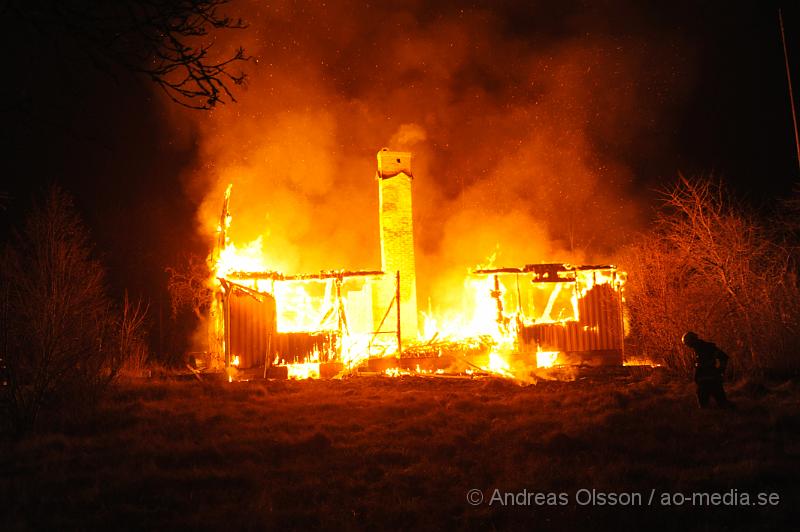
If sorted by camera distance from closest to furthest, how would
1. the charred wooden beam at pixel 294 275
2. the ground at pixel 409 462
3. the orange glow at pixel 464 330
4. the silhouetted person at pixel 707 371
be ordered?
1. the ground at pixel 409 462
2. the silhouetted person at pixel 707 371
3. the charred wooden beam at pixel 294 275
4. the orange glow at pixel 464 330

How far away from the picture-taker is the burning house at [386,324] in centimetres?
1753

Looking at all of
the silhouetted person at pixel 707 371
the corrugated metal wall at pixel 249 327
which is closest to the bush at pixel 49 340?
the corrugated metal wall at pixel 249 327

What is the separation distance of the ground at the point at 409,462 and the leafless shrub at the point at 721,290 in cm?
343

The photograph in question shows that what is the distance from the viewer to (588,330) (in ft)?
62.3

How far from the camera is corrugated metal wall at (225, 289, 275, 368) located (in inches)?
669

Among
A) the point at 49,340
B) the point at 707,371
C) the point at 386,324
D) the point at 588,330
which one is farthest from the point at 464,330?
the point at 49,340

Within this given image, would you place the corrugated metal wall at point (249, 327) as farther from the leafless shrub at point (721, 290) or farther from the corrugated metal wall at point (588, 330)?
the leafless shrub at point (721, 290)

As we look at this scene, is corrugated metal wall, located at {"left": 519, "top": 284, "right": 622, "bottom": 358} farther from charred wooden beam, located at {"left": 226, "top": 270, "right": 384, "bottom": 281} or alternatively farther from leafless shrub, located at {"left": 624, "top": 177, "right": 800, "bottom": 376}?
charred wooden beam, located at {"left": 226, "top": 270, "right": 384, "bottom": 281}

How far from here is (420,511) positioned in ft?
18.5

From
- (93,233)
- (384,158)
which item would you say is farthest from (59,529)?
(93,233)

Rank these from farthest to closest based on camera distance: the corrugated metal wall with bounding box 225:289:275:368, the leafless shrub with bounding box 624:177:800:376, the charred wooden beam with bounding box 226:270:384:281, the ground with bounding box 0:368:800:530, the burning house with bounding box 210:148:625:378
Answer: the charred wooden beam with bounding box 226:270:384:281, the burning house with bounding box 210:148:625:378, the corrugated metal wall with bounding box 225:289:275:368, the leafless shrub with bounding box 624:177:800:376, the ground with bounding box 0:368:800:530

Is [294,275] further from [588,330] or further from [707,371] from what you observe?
[707,371]

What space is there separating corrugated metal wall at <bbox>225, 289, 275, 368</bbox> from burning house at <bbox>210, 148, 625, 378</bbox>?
3 cm

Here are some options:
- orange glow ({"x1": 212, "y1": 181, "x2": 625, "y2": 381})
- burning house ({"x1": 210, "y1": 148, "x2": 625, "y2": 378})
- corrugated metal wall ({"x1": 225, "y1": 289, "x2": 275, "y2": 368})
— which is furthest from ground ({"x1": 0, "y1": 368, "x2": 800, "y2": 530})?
orange glow ({"x1": 212, "y1": 181, "x2": 625, "y2": 381})
